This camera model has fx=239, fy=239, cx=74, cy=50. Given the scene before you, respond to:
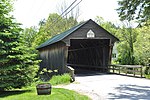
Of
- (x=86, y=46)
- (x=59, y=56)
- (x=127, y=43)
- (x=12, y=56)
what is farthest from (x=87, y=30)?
(x=127, y=43)

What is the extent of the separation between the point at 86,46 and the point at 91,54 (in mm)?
1454

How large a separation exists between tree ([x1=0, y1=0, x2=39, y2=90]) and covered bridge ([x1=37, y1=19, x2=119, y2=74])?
6.41 m

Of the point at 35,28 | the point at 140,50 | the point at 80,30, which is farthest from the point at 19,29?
the point at 35,28

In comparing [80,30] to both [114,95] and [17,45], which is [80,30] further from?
[114,95]

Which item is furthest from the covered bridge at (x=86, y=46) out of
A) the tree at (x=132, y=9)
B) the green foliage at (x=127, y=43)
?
the green foliage at (x=127, y=43)

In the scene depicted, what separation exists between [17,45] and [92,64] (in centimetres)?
1298

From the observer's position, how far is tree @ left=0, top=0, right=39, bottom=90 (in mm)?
10766

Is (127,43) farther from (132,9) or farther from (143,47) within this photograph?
(132,9)

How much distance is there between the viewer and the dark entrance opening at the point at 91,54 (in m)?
20.4

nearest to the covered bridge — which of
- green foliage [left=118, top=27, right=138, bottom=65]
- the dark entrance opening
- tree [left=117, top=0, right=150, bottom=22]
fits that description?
the dark entrance opening

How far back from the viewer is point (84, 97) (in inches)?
363

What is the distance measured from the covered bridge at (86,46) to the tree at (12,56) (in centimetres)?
641

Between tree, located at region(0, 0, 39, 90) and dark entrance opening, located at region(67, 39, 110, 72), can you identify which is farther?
dark entrance opening, located at region(67, 39, 110, 72)

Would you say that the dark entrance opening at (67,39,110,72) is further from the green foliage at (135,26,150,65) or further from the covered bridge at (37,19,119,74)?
the green foliage at (135,26,150,65)
